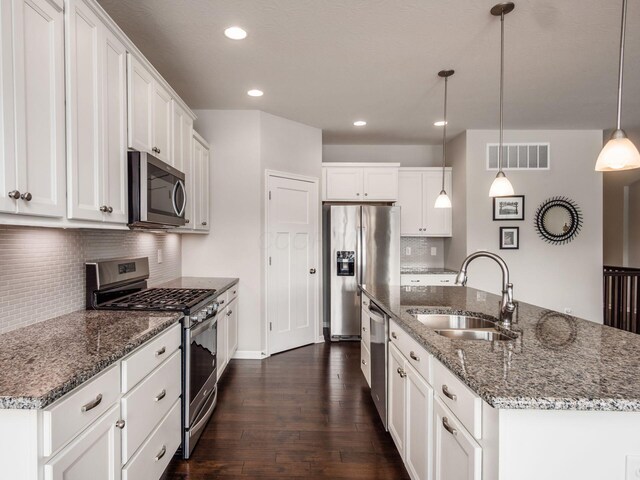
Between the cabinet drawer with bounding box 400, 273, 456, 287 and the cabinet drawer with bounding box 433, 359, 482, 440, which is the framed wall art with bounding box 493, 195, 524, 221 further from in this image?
the cabinet drawer with bounding box 433, 359, 482, 440


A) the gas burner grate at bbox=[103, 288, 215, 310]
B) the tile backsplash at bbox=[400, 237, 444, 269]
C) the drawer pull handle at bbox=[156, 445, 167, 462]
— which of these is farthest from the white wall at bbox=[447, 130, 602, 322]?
the drawer pull handle at bbox=[156, 445, 167, 462]

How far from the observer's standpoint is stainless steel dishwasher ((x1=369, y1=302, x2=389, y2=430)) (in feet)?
7.86

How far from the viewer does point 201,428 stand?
2.43 m

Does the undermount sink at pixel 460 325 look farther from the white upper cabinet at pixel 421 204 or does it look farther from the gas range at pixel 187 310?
the white upper cabinet at pixel 421 204

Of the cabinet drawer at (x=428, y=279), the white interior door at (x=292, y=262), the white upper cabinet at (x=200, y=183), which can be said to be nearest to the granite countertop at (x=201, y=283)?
the white upper cabinet at (x=200, y=183)

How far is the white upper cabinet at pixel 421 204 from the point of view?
5305mm

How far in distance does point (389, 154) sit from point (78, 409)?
5219mm

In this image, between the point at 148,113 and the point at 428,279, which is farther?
A: the point at 428,279

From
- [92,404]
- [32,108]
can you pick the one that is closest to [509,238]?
[92,404]

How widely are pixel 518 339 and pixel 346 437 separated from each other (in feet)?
4.64

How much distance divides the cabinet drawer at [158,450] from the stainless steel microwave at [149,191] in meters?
1.07

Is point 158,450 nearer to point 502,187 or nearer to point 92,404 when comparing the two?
point 92,404

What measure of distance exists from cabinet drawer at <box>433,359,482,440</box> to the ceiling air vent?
160 inches

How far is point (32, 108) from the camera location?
134 centimetres
